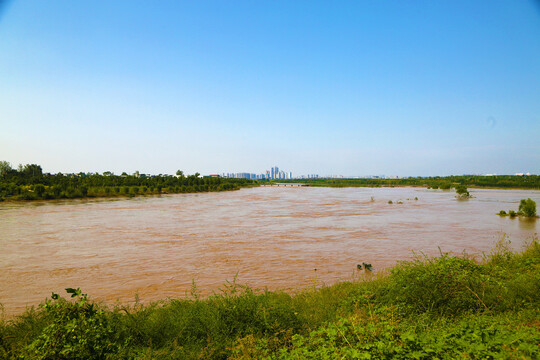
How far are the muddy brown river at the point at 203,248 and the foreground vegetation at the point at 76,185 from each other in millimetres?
13546

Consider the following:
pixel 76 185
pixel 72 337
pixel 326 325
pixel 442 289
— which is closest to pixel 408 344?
pixel 326 325

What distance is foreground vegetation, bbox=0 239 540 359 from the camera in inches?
130

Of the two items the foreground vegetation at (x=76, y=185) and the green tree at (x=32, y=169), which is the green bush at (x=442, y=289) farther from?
the green tree at (x=32, y=169)

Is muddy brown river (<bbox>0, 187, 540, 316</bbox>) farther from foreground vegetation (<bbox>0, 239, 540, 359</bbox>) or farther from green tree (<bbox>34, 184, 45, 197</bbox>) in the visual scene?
green tree (<bbox>34, 184, 45, 197</bbox>)

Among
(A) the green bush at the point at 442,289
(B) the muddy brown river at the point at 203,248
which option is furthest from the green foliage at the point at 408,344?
(B) the muddy brown river at the point at 203,248

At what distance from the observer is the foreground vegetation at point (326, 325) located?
3312 millimetres

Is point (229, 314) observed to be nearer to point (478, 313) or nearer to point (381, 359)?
point (381, 359)

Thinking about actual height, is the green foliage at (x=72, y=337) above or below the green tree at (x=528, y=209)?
above

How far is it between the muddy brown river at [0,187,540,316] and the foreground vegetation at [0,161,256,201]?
13.5m

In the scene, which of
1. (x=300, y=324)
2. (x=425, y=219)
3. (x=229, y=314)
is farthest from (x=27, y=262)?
(x=425, y=219)

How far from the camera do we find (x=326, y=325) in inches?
184

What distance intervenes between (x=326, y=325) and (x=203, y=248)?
8.99 meters

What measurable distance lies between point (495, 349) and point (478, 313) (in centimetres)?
172

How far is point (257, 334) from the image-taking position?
4.43m
